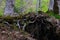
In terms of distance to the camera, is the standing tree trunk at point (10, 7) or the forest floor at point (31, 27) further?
the standing tree trunk at point (10, 7)

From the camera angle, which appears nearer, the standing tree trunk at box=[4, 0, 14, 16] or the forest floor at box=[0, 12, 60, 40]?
the forest floor at box=[0, 12, 60, 40]

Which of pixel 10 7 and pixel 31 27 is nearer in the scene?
pixel 31 27

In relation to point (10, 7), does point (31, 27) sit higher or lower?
lower

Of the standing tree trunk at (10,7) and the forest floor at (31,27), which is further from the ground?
the standing tree trunk at (10,7)

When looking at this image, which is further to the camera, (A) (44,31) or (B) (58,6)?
(B) (58,6)

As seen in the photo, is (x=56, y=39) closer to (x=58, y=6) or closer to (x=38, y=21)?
(x=38, y=21)

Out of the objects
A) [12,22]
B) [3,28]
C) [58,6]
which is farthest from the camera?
[58,6]

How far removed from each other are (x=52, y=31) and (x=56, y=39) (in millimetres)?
320

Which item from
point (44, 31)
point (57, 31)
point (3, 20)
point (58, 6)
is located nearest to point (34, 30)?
point (44, 31)

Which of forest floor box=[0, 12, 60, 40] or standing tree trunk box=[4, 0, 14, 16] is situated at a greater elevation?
standing tree trunk box=[4, 0, 14, 16]

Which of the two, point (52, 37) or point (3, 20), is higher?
point (3, 20)

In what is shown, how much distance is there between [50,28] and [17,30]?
1.07 m

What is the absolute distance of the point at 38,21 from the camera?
21.0 ft

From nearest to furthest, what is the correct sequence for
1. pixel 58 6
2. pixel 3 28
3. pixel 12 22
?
pixel 3 28 → pixel 12 22 → pixel 58 6
